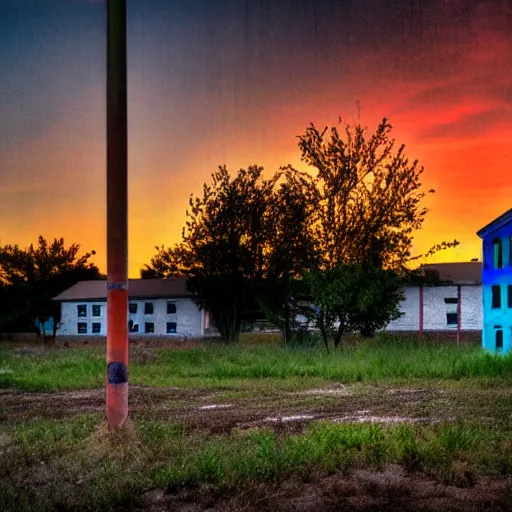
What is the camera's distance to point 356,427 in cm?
1068

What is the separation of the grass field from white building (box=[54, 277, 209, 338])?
34081mm

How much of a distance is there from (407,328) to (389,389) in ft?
102

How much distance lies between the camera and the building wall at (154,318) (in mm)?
53375

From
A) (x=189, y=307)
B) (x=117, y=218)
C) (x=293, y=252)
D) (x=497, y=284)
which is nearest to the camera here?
(x=117, y=218)

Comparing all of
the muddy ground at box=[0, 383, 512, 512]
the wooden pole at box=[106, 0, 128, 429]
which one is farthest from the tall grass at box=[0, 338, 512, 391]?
the wooden pole at box=[106, 0, 128, 429]

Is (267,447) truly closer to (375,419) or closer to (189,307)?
(375,419)

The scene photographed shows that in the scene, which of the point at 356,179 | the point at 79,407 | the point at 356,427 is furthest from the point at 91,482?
the point at 356,179

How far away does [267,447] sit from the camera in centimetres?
883

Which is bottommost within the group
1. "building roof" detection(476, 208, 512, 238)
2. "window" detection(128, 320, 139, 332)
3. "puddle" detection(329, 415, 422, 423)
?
"window" detection(128, 320, 139, 332)

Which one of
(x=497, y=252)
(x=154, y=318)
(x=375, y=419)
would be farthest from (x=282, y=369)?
(x=154, y=318)

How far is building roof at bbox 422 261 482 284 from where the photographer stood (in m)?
46.0

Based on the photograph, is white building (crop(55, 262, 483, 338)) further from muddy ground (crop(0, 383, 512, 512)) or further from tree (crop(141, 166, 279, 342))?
muddy ground (crop(0, 383, 512, 512))

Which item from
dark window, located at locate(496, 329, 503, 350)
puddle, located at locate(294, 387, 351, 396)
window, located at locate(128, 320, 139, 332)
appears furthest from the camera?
window, located at locate(128, 320, 139, 332)

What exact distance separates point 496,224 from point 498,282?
2.25m
